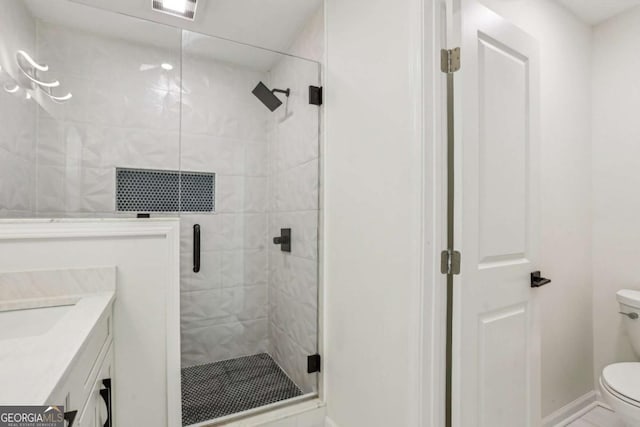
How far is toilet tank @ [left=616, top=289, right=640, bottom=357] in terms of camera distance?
5.78 ft

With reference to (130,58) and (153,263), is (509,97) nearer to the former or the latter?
(153,263)

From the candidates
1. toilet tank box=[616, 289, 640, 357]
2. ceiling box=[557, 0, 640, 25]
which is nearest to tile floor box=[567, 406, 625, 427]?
toilet tank box=[616, 289, 640, 357]

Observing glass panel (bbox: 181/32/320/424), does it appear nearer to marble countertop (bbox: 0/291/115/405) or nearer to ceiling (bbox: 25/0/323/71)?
ceiling (bbox: 25/0/323/71)

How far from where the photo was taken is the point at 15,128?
4.96 ft

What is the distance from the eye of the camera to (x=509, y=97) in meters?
1.32

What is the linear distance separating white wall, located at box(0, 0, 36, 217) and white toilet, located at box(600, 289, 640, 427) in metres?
2.88

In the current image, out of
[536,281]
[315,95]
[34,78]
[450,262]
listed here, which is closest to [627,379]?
[536,281]

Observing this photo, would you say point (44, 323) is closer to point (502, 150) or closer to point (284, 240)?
point (284, 240)


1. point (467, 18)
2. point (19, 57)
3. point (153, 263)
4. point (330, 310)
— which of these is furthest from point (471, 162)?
point (19, 57)

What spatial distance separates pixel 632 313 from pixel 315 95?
2.21m

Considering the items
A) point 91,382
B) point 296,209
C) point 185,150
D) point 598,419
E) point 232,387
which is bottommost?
point 598,419

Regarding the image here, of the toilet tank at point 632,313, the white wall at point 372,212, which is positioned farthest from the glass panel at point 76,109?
the toilet tank at point 632,313

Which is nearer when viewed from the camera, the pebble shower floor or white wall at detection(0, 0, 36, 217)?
white wall at detection(0, 0, 36, 217)

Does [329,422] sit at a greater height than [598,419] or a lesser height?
greater
